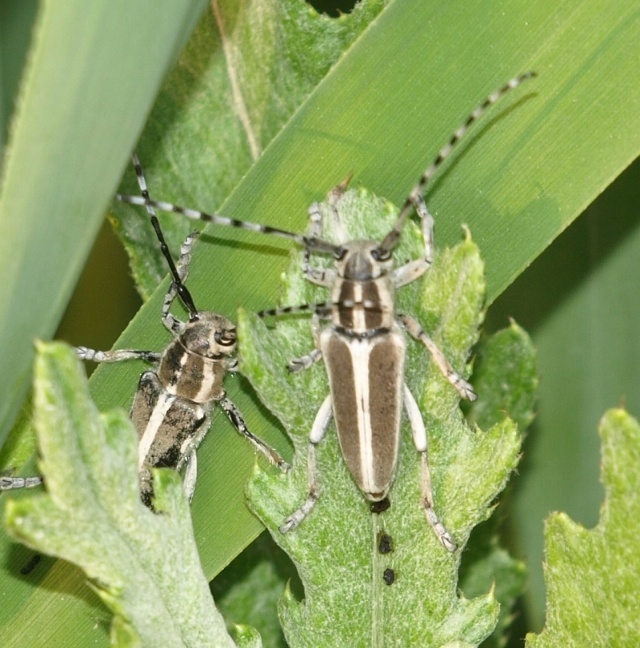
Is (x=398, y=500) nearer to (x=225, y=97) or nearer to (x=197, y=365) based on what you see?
(x=197, y=365)

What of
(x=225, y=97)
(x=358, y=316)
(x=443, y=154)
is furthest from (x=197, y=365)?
(x=443, y=154)

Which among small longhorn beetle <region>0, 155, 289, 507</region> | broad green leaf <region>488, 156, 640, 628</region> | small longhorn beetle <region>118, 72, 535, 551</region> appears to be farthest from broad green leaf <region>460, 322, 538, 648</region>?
small longhorn beetle <region>0, 155, 289, 507</region>

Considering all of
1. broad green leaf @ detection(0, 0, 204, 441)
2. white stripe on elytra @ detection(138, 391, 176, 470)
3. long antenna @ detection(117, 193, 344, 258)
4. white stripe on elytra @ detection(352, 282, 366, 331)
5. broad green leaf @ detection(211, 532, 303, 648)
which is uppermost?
broad green leaf @ detection(0, 0, 204, 441)

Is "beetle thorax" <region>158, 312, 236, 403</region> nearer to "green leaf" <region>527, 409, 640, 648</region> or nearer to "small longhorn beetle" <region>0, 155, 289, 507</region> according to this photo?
"small longhorn beetle" <region>0, 155, 289, 507</region>

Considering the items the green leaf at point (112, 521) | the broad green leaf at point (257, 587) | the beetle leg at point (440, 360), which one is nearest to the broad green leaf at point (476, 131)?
the beetle leg at point (440, 360)

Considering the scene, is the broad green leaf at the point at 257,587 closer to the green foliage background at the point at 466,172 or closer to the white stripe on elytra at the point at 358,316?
the green foliage background at the point at 466,172

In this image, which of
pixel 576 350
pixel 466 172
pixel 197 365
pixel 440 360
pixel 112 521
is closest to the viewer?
pixel 112 521

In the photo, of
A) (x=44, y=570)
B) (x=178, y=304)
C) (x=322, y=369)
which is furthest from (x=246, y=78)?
A: (x=44, y=570)
